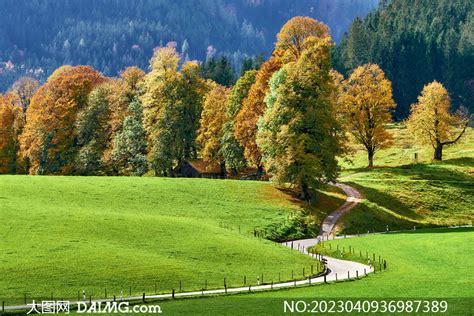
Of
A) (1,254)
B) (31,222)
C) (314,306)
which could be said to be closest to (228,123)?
(31,222)

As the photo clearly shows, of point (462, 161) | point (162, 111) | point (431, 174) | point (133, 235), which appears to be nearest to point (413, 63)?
point (462, 161)

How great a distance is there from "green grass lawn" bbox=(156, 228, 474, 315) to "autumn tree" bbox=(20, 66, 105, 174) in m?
61.0

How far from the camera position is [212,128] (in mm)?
108938

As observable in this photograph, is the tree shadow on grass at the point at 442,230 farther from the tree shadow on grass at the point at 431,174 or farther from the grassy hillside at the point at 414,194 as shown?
the tree shadow on grass at the point at 431,174

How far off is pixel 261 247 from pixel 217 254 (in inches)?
277

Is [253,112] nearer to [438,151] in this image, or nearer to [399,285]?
[438,151]

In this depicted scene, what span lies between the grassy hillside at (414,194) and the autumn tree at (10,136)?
63.4 metres

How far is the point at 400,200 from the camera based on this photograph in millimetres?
95812

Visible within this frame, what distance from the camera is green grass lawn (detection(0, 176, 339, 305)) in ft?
165

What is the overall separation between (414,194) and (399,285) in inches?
2073

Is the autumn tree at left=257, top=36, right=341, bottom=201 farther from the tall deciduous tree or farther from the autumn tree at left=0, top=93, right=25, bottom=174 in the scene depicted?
the autumn tree at left=0, top=93, right=25, bottom=174

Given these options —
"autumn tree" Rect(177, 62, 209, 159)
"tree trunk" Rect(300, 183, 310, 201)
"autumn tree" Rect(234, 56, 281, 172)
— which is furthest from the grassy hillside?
"autumn tree" Rect(177, 62, 209, 159)

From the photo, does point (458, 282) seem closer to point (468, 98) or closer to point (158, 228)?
point (158, 228)

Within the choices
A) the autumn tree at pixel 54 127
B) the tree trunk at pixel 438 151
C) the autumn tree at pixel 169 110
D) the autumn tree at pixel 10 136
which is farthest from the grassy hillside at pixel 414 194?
the autumn tree at pixel 10 136
